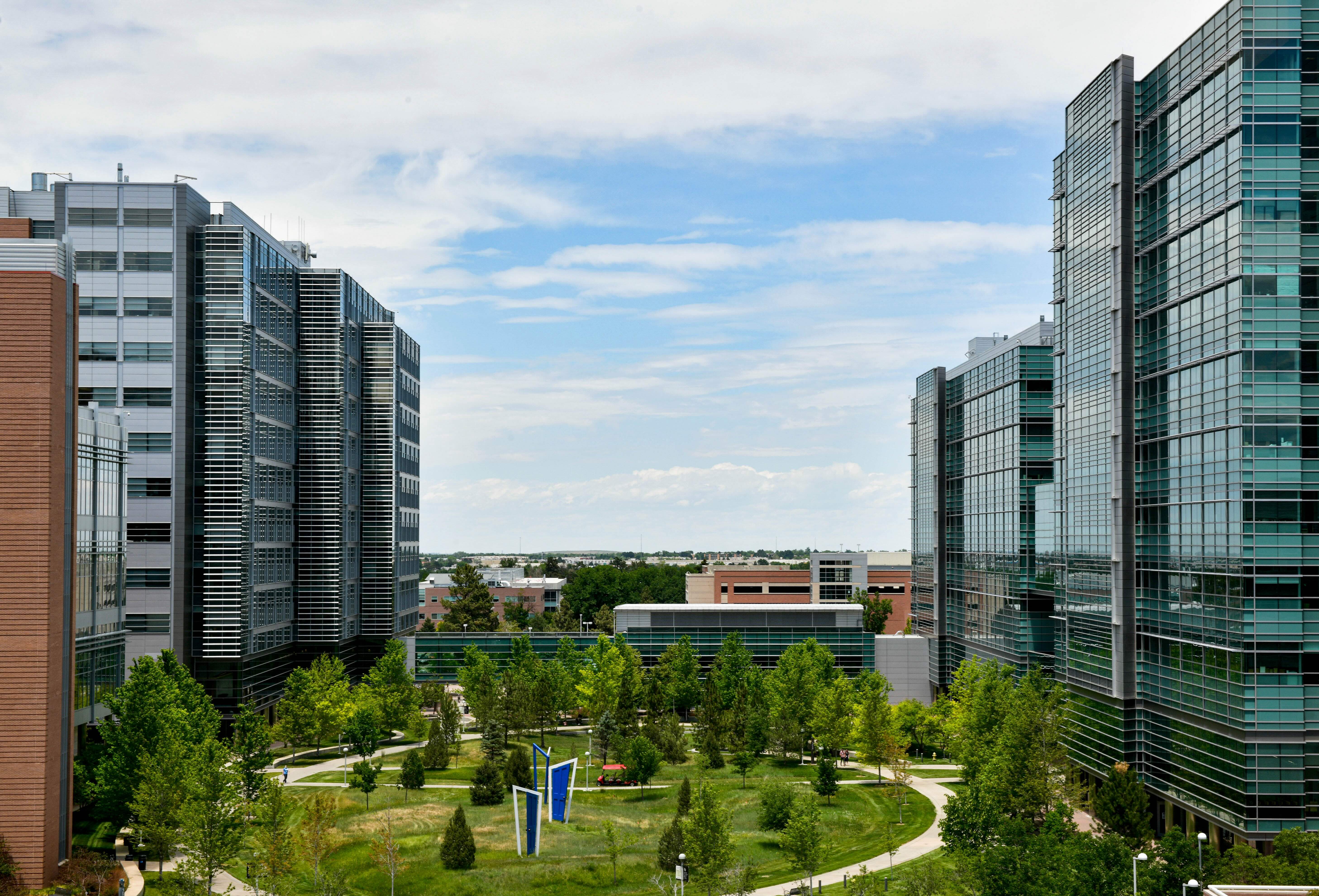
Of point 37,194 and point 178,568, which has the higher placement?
point 37,194

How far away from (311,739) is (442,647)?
27107 mm

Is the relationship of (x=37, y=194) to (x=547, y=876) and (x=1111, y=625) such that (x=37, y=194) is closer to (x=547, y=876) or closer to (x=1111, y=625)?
(x=547, y=876)

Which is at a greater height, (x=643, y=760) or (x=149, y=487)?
(x=149, y=487)

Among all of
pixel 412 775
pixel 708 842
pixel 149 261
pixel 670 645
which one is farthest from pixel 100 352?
pixel 708 842

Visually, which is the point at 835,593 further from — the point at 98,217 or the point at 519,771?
the point at 98,217

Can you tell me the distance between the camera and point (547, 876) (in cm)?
5906

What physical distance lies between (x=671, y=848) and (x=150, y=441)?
2205 inches

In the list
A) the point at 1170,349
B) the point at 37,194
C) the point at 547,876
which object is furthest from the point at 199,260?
the point at 1170,349

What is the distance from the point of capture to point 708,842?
53656 millimetres

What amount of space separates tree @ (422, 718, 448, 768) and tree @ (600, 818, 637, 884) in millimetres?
24105

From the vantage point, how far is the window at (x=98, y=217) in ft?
295

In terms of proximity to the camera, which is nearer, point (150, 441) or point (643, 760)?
point (643, 760)

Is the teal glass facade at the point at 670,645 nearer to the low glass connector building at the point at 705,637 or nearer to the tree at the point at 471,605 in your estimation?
the low glass connector building at the point at 705,637

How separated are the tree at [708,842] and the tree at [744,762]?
27363mm
